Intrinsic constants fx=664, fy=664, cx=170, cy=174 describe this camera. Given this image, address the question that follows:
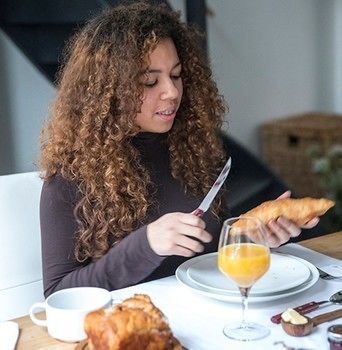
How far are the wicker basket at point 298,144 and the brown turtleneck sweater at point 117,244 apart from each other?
2.25 meters

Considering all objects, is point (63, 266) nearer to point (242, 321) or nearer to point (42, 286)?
point (42, 286)

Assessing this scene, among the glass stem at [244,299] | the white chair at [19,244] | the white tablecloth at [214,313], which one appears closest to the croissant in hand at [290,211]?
the white tablecloth at [214,313]

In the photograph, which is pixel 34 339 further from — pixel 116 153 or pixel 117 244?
pixel 116 153

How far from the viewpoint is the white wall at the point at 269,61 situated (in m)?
3.84

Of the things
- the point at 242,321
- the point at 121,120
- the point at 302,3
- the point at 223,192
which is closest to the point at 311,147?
the point at 302,3

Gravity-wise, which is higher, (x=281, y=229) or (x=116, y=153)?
(x=116, y=153)

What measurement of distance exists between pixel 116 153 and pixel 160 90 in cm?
18

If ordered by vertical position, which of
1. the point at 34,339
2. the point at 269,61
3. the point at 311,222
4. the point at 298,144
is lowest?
the point at 298,144

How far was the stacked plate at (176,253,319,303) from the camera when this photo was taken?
1.19 m

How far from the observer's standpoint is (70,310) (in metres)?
1.07

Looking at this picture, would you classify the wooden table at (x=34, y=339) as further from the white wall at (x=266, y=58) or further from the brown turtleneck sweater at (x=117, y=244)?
the white wall at (x=266, y=58)

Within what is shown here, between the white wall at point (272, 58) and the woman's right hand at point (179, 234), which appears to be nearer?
the woman's right hand at point (179, 234)

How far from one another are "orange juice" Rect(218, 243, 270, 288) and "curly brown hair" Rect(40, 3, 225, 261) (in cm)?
50

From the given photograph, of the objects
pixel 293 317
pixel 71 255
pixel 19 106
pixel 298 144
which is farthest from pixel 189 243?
pixel 298 144
